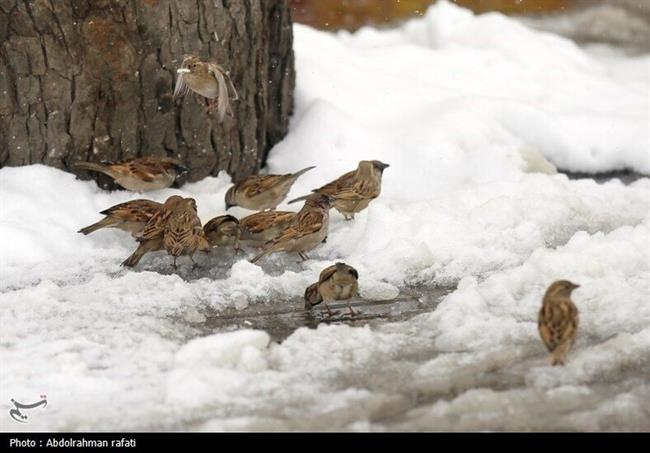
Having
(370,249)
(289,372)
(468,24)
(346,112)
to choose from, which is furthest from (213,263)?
(468,24)

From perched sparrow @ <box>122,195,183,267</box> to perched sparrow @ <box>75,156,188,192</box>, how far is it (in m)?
0.55

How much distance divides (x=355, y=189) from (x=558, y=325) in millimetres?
2837

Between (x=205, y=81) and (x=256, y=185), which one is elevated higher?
(x=205, y=81)

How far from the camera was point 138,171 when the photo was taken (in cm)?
831

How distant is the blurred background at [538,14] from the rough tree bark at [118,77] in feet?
18.9

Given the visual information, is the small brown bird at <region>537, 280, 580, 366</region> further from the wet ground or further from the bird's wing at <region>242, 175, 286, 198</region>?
the bird's wing at <region>242, 175, 286, 198</region>

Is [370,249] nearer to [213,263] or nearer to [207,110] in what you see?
[213,263]

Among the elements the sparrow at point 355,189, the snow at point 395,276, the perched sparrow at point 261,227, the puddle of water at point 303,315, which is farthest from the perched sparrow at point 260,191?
the puddle of water at point 303,315

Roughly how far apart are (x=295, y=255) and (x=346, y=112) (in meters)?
2.47

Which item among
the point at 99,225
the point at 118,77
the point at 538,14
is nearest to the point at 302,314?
the point at 99,225

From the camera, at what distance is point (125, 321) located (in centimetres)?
673

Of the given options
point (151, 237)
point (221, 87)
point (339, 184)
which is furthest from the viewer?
point (339, 184)

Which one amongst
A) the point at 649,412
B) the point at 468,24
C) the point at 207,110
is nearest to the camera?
the point at 649,412

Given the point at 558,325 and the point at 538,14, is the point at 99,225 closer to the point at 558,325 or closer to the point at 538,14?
the point at 558,325
